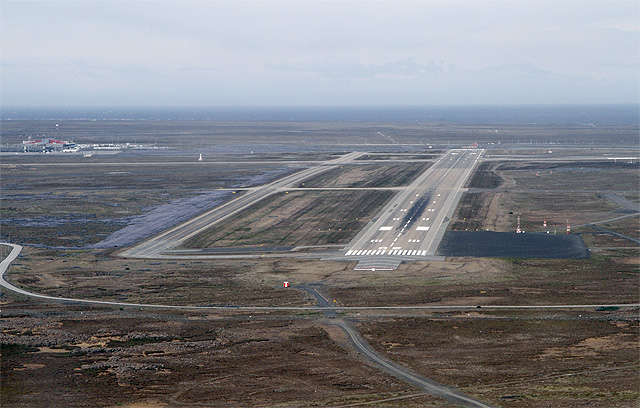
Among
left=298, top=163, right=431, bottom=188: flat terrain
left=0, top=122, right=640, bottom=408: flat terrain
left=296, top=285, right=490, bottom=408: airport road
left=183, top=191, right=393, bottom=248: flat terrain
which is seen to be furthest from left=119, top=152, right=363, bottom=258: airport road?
left=296, top=285, right=490, bottom=408: airport road

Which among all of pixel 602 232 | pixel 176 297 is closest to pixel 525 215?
pixel 602 232

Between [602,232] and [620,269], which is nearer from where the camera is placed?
[620,269]

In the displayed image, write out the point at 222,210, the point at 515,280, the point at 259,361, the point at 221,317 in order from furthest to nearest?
1. the point at 222,210
2. the point at 515,280
3. the point at 221,317
4. the point at 259,361

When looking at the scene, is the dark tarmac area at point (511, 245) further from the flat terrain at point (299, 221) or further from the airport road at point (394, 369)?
the airport road at point (394, 369)

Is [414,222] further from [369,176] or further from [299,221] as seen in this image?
[369,176]

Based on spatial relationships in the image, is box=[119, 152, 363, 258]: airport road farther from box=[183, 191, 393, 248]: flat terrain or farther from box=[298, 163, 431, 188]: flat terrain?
box=[298, 163, 431, 188]: flat terrain

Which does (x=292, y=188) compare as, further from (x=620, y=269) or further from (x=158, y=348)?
(x=158, y=348)

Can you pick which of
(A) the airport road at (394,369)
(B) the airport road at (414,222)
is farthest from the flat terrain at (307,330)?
(B) the airport road at (414,222)

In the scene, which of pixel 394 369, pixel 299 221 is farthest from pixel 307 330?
pixel 299 221
